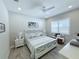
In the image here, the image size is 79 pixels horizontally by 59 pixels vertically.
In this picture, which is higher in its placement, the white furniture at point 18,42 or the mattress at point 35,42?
the mattress at point 35,42

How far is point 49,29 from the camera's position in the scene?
5871 millimetres

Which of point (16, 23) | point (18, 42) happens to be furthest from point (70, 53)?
point (16, 23)

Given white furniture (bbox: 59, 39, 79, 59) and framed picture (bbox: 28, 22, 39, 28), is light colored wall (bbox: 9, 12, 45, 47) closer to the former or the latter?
framed picture (bbox: 28, 22, 39, 28)

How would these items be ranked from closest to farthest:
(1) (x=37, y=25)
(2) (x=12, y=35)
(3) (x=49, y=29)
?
1. (2) (x=12, y=35)
2. (1) (x=37, y=25)
3. (3) (x=49, y=29)

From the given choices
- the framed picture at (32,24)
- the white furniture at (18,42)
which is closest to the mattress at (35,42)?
the white furniture at (18,42)

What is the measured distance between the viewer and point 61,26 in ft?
14.8

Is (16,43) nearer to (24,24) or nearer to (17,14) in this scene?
(24,24)

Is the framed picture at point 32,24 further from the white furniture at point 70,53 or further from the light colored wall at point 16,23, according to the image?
the white furniture at point 70,53

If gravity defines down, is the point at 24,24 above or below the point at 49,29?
above

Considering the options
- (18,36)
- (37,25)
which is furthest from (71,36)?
(18,36)

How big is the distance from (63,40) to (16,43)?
3.80 m

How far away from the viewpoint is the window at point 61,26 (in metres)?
4.01

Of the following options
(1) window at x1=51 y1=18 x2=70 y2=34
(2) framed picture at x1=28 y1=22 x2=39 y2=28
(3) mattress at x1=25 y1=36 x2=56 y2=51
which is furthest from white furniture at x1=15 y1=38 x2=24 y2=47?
(1) window at x1=51 y1=18 x2=70 y2=34

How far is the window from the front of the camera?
4.01 meters
